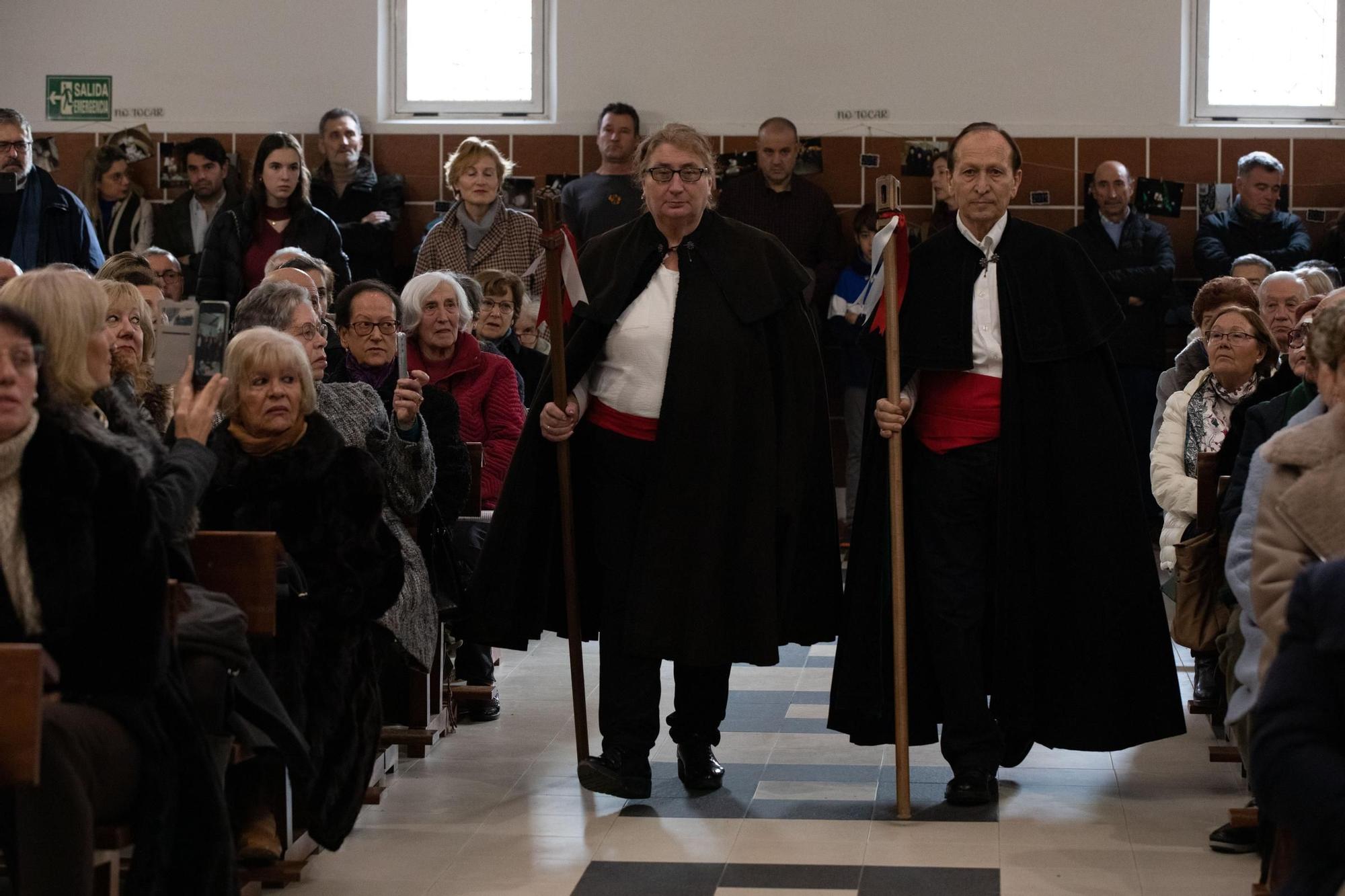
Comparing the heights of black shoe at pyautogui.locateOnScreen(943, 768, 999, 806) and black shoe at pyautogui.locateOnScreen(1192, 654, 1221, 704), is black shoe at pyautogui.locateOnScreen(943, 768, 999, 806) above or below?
below

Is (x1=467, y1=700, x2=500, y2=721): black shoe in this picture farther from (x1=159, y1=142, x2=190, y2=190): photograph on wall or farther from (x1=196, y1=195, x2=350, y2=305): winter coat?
(x1=159, y1=142, x2=190, y2=190): photograph on wall

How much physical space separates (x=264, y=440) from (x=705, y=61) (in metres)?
6.52

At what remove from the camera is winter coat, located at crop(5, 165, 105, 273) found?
8.17 m

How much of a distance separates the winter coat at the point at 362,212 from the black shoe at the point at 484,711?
14.4ft

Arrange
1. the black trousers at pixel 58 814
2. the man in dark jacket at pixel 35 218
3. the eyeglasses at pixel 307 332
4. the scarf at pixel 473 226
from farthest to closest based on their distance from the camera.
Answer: the scarf at pixel 473 226, the man in dark jacket at pixel 35 218, the eyeglasses at pixel 307 332, the black trousers at pixel 58 814

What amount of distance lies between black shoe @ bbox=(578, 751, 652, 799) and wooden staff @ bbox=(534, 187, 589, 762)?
0.13 metres

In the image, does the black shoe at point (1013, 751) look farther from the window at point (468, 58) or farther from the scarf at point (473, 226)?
the window at point (468, 58)

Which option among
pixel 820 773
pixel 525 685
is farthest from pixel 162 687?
pixel 525 685

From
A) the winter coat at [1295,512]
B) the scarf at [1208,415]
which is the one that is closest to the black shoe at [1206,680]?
the scarf at [1208,415]

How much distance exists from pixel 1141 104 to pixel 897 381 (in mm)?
6081

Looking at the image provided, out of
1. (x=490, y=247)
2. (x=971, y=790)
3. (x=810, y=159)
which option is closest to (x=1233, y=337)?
(x=971, y=790)

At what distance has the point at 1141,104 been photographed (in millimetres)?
10289

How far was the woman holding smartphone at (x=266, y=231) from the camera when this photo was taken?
856cm

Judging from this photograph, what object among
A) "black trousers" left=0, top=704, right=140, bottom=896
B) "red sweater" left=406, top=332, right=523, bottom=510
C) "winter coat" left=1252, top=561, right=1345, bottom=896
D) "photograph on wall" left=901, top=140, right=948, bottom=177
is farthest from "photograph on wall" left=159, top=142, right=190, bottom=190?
"winter coat" left=1252, top=561, right=1345, bottom=896
